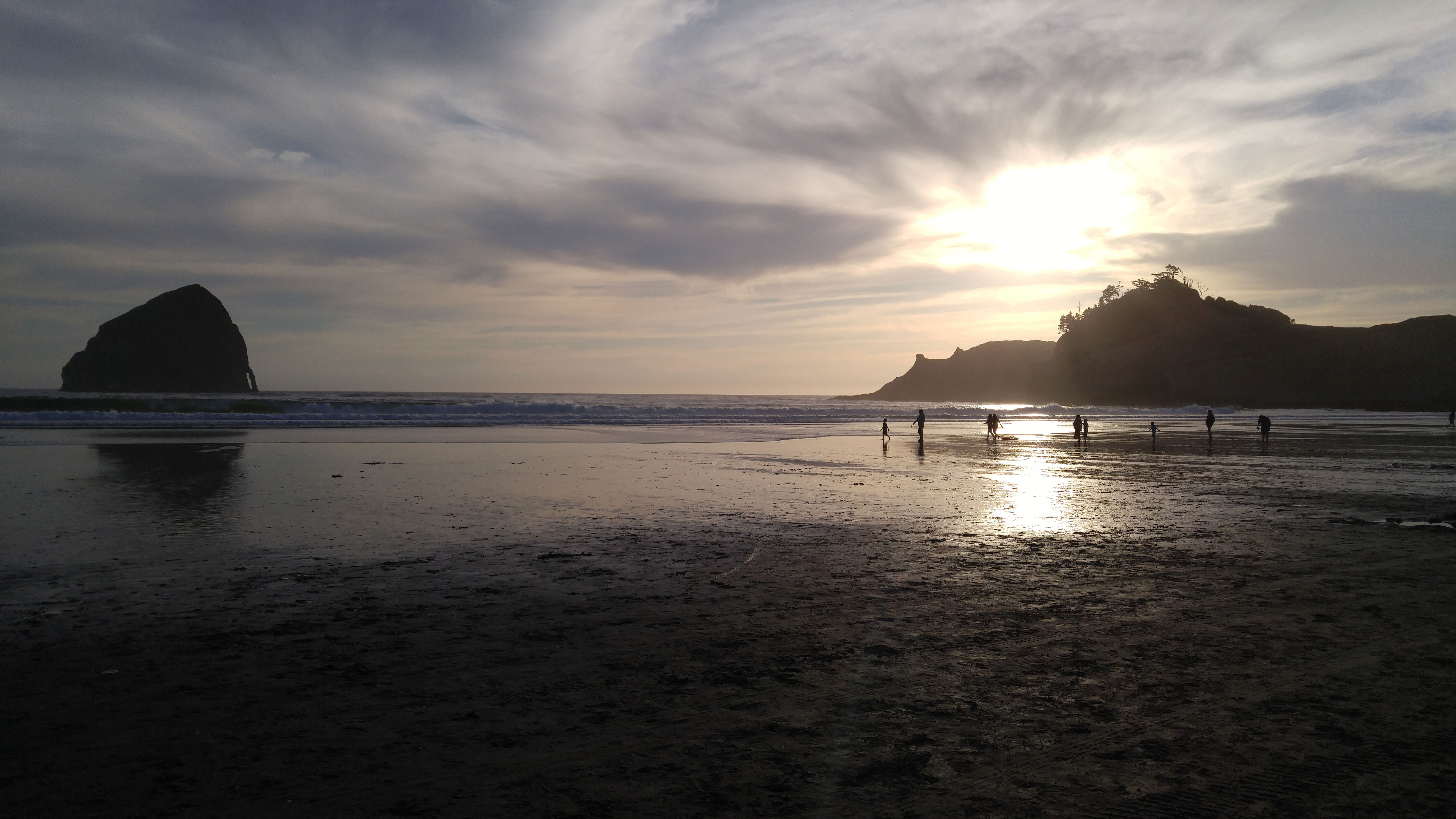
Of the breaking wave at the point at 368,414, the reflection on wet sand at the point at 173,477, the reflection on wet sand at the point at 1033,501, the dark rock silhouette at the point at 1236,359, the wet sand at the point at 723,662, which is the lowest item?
the reflection on wet sand at the point at 1033,501

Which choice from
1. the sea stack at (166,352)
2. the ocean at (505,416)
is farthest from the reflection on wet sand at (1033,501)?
the sea stack at (166,352)

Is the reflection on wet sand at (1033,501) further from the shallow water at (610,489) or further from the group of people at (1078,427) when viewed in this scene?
the group of people at (1078,427)

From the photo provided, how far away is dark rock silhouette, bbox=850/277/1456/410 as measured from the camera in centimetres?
10850

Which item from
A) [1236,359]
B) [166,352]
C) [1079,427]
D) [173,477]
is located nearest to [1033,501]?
[173,477]

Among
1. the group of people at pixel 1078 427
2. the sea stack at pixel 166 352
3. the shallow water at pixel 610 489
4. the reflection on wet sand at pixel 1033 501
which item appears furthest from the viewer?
the sea stack at pixel 166 352

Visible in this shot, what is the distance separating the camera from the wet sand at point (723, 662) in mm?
3625

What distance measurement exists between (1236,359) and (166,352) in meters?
195

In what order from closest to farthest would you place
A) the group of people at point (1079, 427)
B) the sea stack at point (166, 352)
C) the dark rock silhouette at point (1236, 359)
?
the group of people at point (1079, 427) → the dark rock silhouette at point (1236, 359) → the sea stack at point (166, 352)

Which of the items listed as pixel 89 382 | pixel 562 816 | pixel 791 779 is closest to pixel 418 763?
pixel 562 816

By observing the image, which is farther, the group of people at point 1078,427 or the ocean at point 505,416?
the ocean at point 505,416

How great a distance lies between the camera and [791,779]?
3697 mm

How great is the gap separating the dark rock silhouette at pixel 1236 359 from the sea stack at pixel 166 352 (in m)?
165

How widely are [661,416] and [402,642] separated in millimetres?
50369

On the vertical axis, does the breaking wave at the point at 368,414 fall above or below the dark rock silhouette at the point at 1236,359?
below
